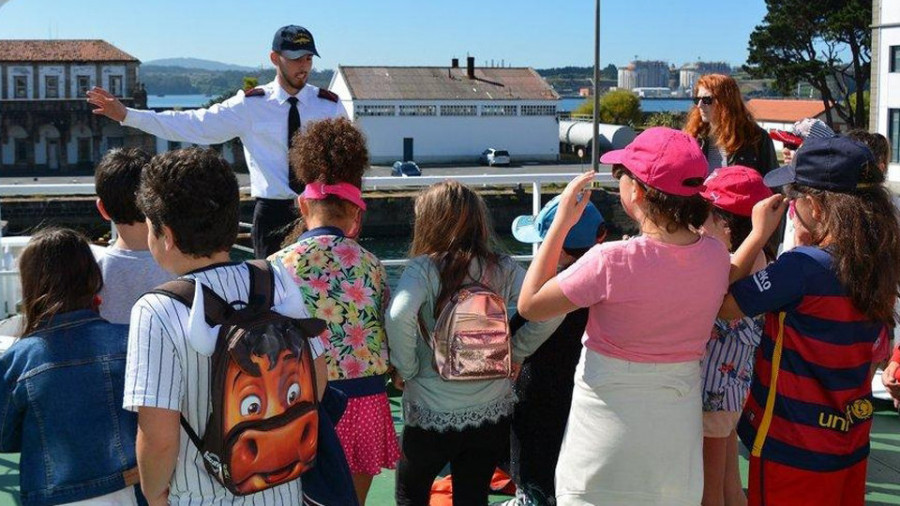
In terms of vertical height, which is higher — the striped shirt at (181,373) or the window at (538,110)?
the window at (538,110)

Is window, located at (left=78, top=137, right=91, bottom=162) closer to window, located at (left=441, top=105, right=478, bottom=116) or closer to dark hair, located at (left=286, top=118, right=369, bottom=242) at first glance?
window, located at (left=441, top=105, right=478, bottom=116)

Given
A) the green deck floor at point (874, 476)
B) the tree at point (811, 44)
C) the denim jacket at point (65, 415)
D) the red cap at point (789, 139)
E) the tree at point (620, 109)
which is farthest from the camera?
the tree at point (620, 109)

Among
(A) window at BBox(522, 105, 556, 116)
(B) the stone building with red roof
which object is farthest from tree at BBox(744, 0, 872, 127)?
(B) the stone building with red roof

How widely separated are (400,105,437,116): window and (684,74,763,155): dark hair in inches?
2364

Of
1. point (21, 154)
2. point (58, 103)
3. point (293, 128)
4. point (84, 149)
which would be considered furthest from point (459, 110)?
point (293, 128)

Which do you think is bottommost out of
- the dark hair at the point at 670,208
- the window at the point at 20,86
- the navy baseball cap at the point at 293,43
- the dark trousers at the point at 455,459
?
the dark trousers at the point at 455,459

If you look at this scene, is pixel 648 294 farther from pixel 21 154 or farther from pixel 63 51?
pixel 63 51

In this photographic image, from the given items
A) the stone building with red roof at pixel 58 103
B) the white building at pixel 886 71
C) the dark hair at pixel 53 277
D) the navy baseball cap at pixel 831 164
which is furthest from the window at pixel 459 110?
the dark hair at pixel 53 277

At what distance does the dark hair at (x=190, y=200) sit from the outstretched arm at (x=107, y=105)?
1642 millimetres

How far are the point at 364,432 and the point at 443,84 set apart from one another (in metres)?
64.2

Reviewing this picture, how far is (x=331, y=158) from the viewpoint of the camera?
3.05 m

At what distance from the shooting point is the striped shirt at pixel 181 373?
2.03m

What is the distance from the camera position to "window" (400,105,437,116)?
208 feet

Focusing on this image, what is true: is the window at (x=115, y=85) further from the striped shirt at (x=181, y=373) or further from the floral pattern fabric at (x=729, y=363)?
the striped shirt at (x=181, y=373)
